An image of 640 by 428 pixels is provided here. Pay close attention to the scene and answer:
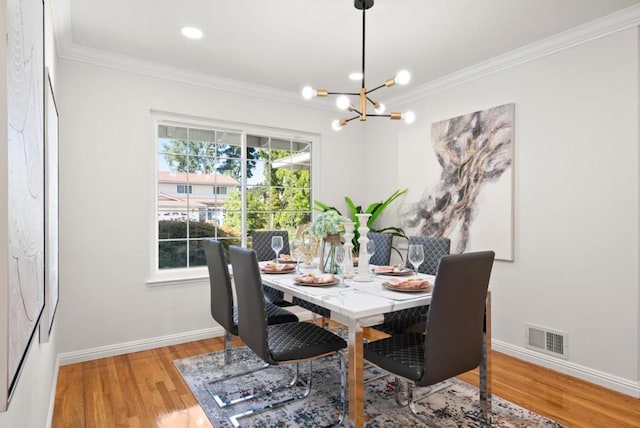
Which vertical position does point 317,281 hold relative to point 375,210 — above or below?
below

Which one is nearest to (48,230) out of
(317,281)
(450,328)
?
(317,281)

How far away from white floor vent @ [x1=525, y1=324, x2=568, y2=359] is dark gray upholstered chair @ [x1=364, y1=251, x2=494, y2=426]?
1.43 metres

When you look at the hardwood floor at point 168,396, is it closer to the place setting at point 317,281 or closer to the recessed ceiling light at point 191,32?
the place setting at point 317,281

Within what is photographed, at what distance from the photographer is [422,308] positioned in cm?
254

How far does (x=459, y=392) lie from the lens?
2.62 m

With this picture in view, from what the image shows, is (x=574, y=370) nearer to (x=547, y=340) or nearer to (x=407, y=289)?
(x=547, y=340)

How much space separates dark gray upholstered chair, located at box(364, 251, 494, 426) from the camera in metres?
1.75

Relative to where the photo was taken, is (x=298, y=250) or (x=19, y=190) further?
(x=298, y=250)

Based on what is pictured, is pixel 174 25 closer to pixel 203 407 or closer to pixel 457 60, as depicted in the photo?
pixel 457 60

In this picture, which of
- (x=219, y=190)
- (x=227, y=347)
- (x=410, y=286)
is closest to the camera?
(x=410, y=286)

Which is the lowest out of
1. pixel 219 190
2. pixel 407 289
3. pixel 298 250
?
pixel 407 289

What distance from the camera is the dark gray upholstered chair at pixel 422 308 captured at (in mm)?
2558

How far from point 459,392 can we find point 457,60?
8.91 ft

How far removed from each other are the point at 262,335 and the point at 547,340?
7.81 ft
